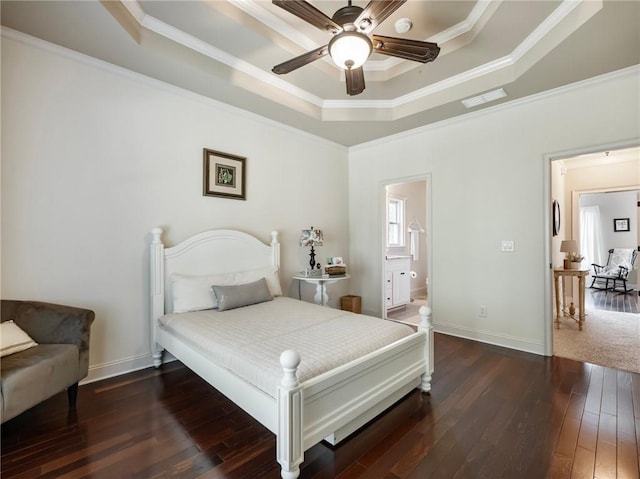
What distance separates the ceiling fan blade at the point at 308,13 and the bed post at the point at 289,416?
188 cm

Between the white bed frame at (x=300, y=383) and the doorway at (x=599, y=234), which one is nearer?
the white bed frame at (x=300, y=383)

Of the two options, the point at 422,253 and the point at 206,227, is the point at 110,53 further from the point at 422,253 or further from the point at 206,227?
the point at 422,253

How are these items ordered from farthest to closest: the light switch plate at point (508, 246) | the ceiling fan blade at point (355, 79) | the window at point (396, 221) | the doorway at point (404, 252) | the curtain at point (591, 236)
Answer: the curtain at point (591, 236), the window at point (396, 221), the doorway at point (404, 252), the light switch plate at point (508, 246), the ceiling fan blade at point (355, 79)

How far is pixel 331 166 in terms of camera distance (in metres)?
4.81

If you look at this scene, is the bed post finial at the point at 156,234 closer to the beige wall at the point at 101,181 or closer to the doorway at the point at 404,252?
the beige wall at the point at 101,181

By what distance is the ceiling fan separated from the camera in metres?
1.83

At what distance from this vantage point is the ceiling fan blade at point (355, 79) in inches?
91.1

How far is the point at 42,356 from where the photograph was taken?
6.25 ft

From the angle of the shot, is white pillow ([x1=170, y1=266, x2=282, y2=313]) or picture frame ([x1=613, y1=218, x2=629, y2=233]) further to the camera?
picture frame ([x1=613, y1=218, x2=629, y2=233])

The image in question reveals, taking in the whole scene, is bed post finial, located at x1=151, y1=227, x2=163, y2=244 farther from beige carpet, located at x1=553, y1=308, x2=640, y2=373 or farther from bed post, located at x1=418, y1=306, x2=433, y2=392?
beige carpet, located at x1=553, y1=308, x2=640, y2=373

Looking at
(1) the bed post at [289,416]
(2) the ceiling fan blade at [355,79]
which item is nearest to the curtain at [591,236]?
(2) the ceiling fan blade at [355,79]

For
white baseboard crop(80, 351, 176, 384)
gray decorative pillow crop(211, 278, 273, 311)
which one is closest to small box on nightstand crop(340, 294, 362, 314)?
gray decorative pillow crop(211, 278, 273, 311)

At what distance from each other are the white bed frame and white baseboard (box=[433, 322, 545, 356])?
1.60m

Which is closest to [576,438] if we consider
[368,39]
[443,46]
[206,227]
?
[368,39]
